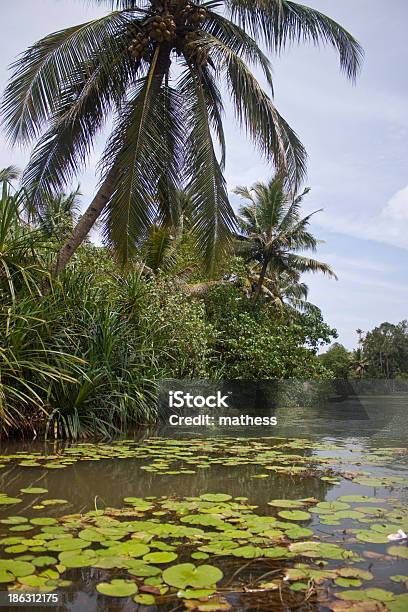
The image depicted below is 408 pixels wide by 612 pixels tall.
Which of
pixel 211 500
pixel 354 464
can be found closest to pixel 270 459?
pixel 354 464

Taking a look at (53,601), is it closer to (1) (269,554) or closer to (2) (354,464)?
(1) (269,554)

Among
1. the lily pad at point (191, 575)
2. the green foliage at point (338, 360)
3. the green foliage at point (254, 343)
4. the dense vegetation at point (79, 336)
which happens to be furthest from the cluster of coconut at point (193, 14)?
the green foliage at point (338, 360)

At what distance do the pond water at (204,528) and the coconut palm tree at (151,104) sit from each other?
12.1 ft

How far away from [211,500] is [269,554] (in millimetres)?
1127

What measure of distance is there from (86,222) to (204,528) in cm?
572

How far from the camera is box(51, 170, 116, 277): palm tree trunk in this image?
25.3 feet

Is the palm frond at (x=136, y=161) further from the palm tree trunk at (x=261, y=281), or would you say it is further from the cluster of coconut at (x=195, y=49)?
the palm tree trunk at (x=261, y=281)

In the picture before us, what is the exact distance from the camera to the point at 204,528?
A: 303 centimetres

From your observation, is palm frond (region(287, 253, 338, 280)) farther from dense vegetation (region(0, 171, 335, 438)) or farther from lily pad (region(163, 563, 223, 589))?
lily pad (region(163, 563, 223, 589))

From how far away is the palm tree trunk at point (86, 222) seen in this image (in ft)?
25.3

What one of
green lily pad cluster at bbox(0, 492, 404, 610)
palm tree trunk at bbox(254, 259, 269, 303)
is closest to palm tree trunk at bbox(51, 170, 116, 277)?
green lily pad cluster at bbox(0, 492, 404, 610)

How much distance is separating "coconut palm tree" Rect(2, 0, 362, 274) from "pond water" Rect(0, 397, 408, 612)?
3.67m

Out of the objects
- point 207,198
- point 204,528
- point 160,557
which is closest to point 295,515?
point 204,528

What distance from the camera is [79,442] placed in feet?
21.1
